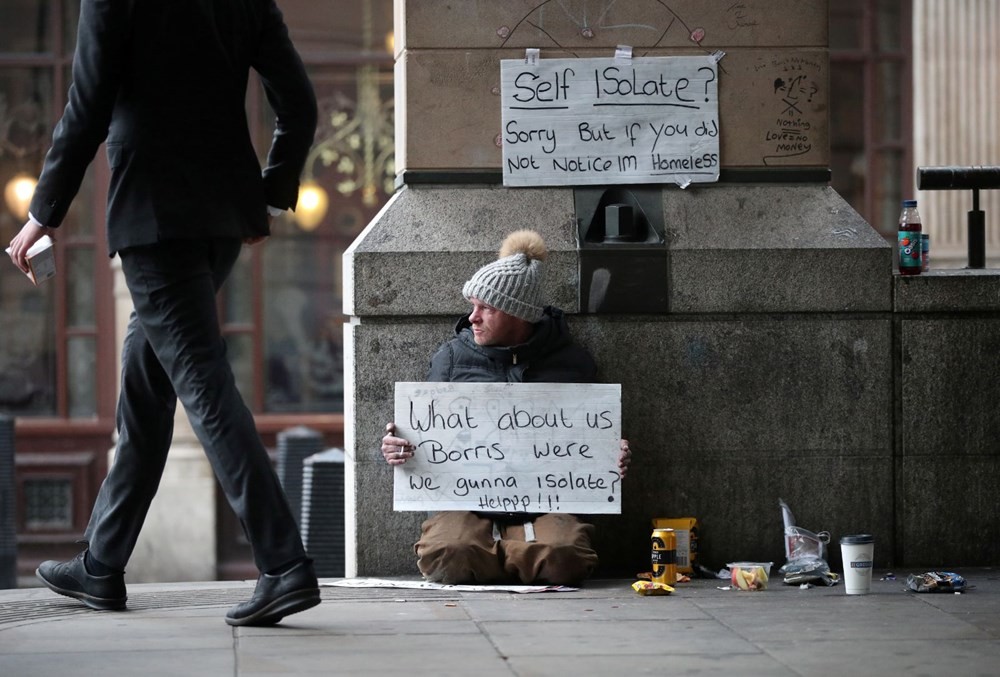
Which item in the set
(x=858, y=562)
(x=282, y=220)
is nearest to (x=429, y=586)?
(x=858, y=562)

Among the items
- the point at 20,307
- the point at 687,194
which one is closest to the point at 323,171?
the point at 20,307

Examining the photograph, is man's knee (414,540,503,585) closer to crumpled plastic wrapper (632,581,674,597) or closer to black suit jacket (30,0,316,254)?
crumpled plastic wrapper (632,581,674,597)

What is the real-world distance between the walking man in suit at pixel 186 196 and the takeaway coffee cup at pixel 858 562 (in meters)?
1.90

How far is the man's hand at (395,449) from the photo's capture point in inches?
224

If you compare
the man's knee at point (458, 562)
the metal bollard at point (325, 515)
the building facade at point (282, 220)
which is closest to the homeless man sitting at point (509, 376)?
the man's knee at point (458, 562)

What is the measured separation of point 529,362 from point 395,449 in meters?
0.58

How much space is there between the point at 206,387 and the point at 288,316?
7.79m

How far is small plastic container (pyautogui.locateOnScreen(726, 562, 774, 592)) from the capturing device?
556cm

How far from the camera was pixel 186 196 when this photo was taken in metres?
4.58

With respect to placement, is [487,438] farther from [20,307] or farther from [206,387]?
[20,307]

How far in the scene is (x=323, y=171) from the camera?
40.6 feet

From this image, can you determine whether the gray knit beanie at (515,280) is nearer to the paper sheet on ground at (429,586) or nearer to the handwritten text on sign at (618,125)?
the handwritten text on sign at (618,125)

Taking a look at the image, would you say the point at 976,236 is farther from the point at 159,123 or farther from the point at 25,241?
the point at 25,241

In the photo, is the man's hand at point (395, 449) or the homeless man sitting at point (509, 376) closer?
the homeless man sitting at point (509, 376)
